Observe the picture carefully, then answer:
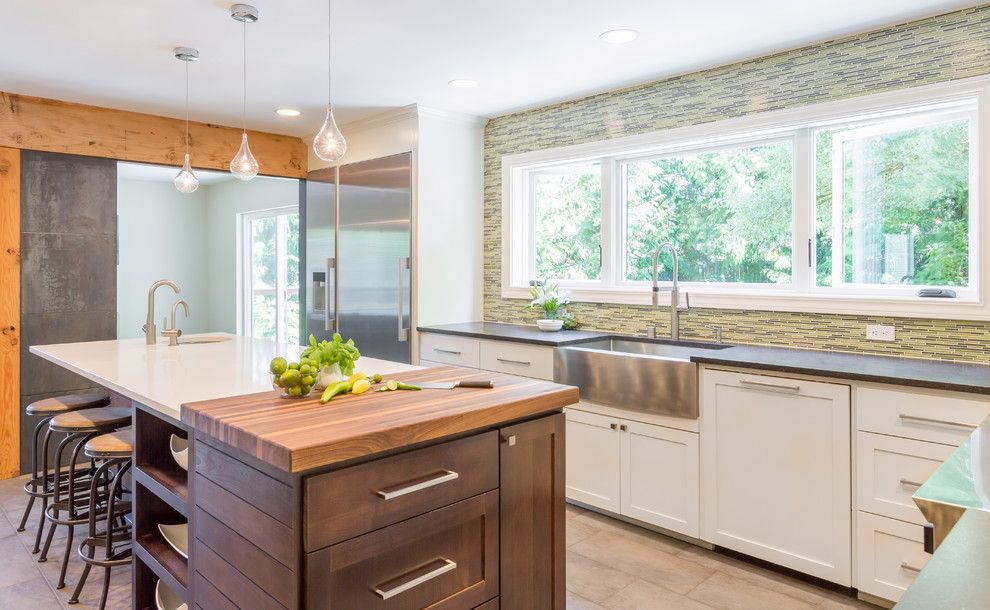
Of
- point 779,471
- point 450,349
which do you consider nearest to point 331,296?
point 450,349

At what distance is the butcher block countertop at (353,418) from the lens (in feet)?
4.33

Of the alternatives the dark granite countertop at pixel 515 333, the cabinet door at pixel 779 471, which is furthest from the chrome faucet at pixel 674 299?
the cabinet door at pixel 779 471

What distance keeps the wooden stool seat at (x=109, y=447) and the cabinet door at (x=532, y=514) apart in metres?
1.55

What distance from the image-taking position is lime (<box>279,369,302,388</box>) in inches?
67.7

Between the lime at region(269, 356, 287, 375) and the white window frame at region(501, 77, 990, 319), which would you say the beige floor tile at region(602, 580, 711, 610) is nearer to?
the white window frame at region(501, 77, 990, 319)

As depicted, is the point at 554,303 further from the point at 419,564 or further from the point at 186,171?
the point at 419,564

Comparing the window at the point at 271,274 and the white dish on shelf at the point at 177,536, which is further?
the window at the point at 271,274

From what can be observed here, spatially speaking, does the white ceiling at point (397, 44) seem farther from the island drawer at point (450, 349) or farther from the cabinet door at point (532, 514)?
the cabinet door at point (532, 514)

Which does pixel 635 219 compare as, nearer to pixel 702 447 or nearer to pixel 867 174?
pixel 867 174

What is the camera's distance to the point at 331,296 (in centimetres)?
485

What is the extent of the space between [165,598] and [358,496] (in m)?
1.23

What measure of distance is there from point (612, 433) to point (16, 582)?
2659mm

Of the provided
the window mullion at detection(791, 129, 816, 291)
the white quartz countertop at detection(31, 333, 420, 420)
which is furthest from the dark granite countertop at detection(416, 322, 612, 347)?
the window mullion at detection(791, 129, 816, 291)

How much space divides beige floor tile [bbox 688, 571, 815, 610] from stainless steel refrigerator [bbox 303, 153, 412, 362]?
238cm
